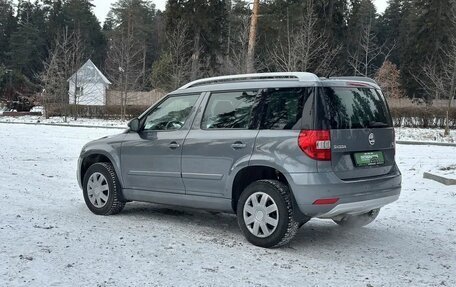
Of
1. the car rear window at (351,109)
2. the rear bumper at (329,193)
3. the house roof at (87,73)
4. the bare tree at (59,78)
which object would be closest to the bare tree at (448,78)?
the car rear window at (351,109)

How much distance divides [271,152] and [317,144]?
507 millimetres

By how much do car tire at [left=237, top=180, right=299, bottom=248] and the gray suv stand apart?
0.01 metres

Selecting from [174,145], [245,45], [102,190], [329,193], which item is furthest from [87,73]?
[329,193]

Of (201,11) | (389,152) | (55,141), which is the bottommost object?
(55,141)

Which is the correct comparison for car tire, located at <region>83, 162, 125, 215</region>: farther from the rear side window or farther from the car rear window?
the car rear window

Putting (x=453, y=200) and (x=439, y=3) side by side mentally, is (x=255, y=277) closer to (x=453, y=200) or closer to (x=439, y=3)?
(x=453, y=200)

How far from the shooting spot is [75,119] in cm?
3641

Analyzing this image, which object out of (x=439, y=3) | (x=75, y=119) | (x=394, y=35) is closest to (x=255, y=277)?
(x=75, y=119)

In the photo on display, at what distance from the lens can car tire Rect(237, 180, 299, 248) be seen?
17.0 feet

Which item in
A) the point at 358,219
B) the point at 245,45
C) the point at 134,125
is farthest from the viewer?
the point at 245,45

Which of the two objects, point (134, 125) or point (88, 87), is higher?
point (88, 87)

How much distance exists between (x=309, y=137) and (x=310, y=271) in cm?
130

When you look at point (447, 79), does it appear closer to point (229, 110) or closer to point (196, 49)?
point (196, 49)

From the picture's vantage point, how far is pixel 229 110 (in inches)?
229
